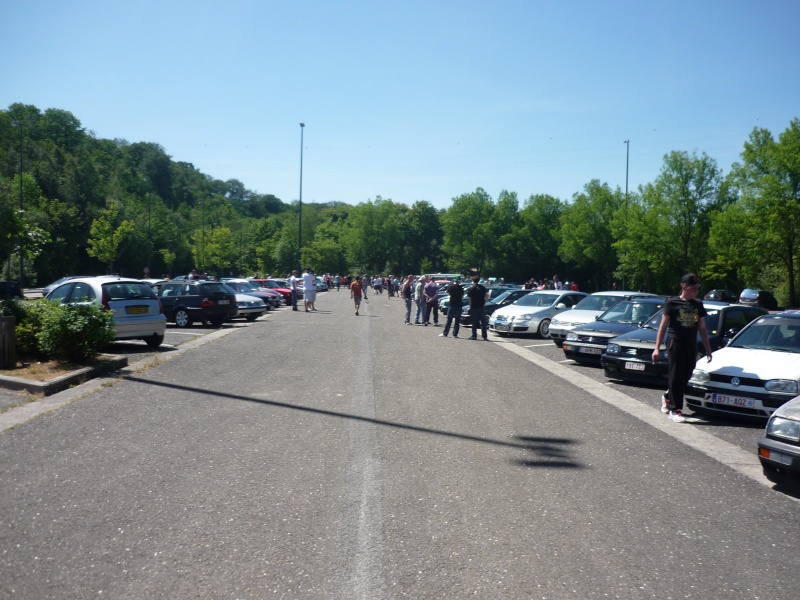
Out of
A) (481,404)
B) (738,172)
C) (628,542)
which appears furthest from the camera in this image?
(738,172)

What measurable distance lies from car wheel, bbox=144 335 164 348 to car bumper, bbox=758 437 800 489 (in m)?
13.3

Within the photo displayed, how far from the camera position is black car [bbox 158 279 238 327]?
23.0 meters

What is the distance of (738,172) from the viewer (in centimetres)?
A: 4088

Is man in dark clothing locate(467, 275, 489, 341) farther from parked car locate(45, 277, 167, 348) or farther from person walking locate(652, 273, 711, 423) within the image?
person walking locate(652, 273, 711, 423)

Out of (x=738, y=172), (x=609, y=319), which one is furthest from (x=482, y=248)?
(x=609, y=319)

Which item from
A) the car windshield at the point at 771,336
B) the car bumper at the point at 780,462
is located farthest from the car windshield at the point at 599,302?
the car bumper at the point at 780,462

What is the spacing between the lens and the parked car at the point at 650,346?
11773mm

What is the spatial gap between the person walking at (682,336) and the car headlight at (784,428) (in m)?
2.73

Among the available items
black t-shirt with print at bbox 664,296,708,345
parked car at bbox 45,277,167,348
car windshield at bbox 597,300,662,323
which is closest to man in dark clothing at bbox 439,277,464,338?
car windshield at bbox 597,300,662,323

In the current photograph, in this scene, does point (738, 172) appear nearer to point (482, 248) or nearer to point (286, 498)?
point (286, 498)

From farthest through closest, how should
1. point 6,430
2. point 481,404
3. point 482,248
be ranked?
point 482,248, point 481,404, point 6,430

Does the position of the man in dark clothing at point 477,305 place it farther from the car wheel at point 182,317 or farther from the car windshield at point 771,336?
the car windshield at point 771,336

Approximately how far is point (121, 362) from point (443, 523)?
9.30 m

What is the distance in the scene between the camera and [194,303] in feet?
75.4
